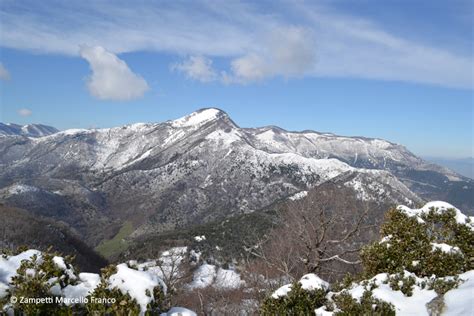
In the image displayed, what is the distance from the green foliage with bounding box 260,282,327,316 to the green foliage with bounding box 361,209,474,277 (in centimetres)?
322

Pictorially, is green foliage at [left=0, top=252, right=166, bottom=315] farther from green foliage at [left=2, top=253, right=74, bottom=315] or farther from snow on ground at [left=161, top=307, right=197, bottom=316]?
snow on ground at [left=161, top=307, right=197, bottom=316]

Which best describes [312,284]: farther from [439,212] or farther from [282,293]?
[439,212]

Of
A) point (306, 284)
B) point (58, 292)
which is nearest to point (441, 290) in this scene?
point (306, 284)

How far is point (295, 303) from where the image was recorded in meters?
12.8

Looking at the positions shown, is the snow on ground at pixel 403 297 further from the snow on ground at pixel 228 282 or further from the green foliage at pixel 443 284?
the snow on ground at pixel 228 282

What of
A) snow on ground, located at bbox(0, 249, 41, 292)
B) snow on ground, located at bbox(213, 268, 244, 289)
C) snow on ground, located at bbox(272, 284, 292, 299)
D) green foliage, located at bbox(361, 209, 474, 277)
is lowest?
snow on ground, located at bbox(213, 268, 244, 289)

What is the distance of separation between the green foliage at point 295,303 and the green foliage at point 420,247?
322 centimetres

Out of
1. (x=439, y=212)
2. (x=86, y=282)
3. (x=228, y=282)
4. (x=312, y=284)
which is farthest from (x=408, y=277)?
(x=228, y=282)

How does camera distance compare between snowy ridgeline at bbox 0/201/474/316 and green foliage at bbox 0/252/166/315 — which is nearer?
green foliage at bbox 0/252/166/315

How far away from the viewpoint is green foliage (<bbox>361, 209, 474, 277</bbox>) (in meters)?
14.3

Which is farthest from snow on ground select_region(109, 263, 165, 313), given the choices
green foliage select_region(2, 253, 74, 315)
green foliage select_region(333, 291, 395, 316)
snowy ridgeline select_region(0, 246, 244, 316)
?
green foliage select_region(333, 291, 395, 316)

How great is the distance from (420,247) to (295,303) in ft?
19.8

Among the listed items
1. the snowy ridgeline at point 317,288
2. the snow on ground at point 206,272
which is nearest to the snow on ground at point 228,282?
the snow on ground at point 206,272

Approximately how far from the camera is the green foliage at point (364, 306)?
11.1 metres
